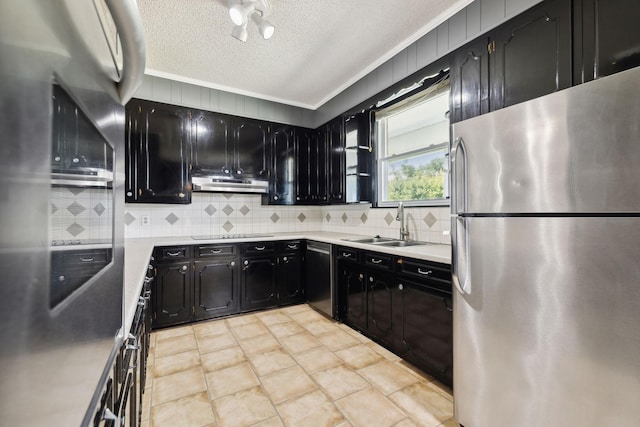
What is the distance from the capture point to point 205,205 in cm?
372

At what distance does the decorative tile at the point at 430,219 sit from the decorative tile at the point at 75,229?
267 centimetres

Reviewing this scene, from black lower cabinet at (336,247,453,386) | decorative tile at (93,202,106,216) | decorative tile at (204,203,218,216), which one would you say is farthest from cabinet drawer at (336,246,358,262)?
decorative tile at (93,202,106,216)

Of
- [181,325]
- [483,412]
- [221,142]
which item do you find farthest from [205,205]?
[483,412]

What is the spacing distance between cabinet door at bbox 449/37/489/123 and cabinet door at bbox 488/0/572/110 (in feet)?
0.18

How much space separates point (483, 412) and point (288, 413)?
1051 mm

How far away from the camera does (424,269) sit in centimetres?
208

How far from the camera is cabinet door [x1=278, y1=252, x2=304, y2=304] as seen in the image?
3.59 meters

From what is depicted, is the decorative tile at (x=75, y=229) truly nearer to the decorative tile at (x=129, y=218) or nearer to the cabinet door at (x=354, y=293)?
the cabinet door at (x=354, y=293)

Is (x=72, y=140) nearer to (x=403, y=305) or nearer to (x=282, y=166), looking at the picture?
(x=403, y=305)

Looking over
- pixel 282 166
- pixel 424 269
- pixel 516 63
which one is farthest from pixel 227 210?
pixel 516 63

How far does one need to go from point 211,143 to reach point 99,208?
3279 millimetres

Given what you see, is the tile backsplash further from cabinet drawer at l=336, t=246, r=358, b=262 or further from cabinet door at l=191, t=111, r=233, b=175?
cabinet drawer at l=336, t=246, r=358, b=262

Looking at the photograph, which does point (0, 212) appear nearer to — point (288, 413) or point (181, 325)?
point (288, 413)

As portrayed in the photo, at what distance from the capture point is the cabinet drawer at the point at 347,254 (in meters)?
2.83
